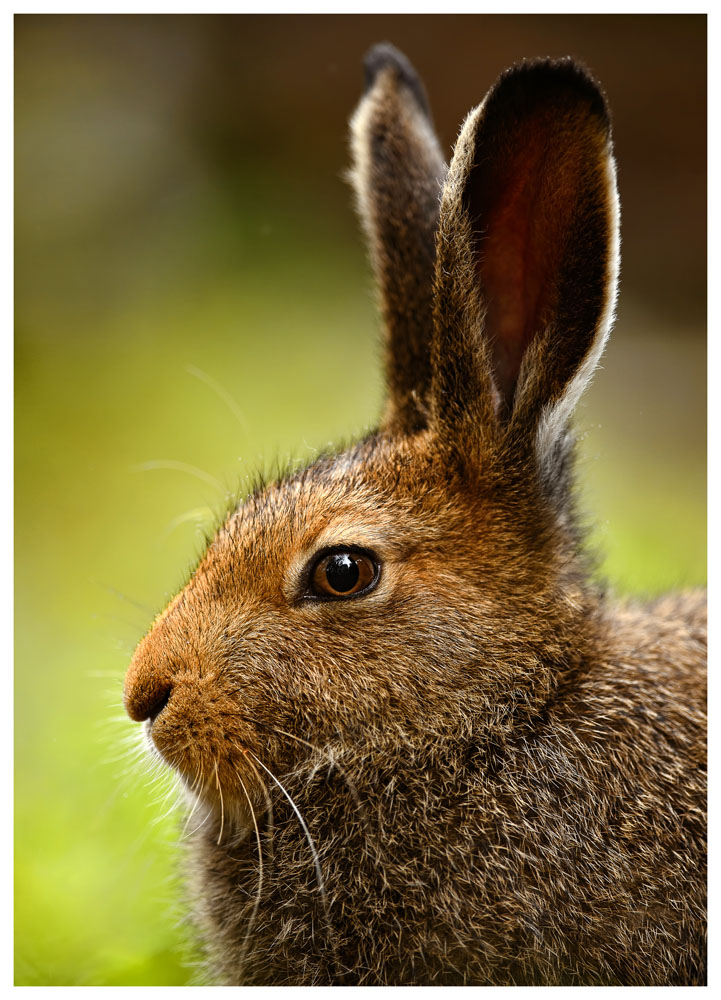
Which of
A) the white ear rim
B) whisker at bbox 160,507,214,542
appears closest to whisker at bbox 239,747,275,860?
whisker at bbox 160,507,214,542

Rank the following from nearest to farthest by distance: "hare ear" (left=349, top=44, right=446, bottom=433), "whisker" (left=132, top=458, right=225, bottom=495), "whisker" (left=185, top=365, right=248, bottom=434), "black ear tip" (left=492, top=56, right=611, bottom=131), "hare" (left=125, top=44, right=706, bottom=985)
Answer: "black ear tip" (left=492, top=56, right=611, bottom=131)
"hare" (left=125, top=44, right=706, bottom=985)
"hare ear" (left=349, top=44, right=446, bottom=433)
"whisker" (left=132, top=458, right=225, bottom=495)
"whisker" (left=185, top=365, right=248, bottom=434)

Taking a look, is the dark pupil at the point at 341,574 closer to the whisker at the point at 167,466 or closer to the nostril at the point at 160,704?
the nostril at the point at 160,704

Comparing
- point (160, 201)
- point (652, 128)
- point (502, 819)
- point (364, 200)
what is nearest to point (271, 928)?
point (502, 819)

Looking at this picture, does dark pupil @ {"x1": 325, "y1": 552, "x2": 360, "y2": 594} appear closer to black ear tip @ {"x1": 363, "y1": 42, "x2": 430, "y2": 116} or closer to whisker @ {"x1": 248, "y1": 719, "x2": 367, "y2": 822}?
whisker @ {"x1": 248, "y1": 719, "x2": 367, "y2": 822}

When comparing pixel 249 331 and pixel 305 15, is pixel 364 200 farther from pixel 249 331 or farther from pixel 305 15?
pixel 249 331

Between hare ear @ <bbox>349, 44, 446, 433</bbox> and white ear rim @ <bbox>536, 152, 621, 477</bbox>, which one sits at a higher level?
hare ear @ <bbox>349, 44, 446, 433</bbox>

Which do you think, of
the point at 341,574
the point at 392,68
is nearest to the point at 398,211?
the point at 392,68
